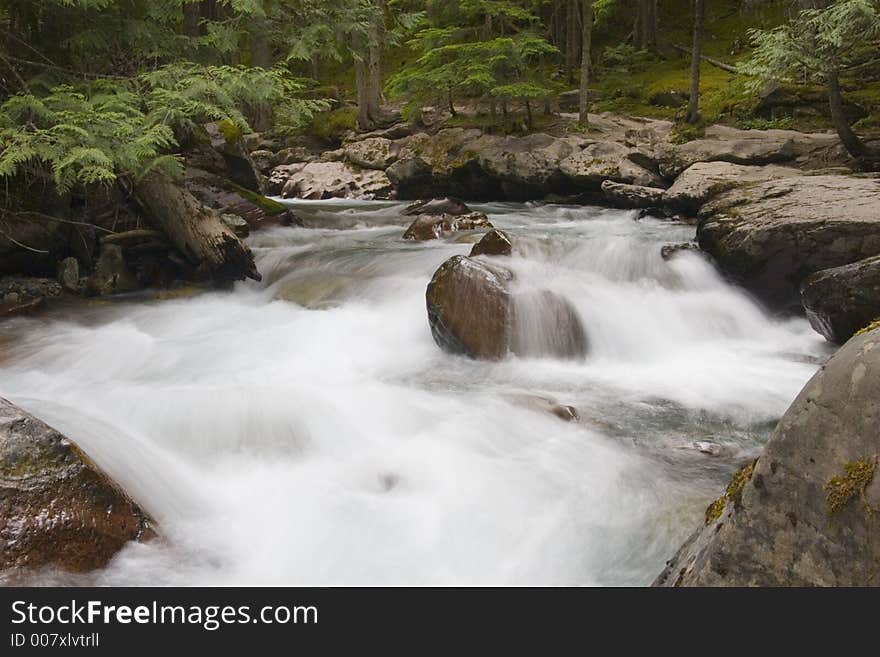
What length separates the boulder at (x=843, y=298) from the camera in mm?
6418

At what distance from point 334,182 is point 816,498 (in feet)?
63.3

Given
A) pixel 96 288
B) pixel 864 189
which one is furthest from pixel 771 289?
pixel 96 288

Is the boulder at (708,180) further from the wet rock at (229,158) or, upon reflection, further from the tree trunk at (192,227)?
the wet rock at (229,158)

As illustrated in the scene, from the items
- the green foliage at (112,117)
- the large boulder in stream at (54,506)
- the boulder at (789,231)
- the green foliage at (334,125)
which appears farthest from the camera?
the green foliage at (334,125)

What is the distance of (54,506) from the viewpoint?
124 inches

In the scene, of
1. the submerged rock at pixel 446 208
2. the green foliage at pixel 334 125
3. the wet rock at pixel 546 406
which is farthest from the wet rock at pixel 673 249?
the green foliage at pixel 334 125

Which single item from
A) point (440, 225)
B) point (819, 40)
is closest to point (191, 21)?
point (440, 225)

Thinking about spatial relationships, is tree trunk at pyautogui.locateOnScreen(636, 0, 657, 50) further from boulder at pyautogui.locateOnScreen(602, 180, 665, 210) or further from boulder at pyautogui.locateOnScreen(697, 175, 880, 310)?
boulder at pyautogui.locateOnScreen(697, 175, 880, 310)

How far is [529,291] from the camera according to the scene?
23.3 feet

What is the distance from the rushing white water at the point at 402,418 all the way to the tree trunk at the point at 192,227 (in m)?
0.49

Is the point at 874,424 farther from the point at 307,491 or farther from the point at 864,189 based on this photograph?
the point at 864,189

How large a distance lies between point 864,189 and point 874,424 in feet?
26.9

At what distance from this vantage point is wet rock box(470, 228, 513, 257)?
8.78m
